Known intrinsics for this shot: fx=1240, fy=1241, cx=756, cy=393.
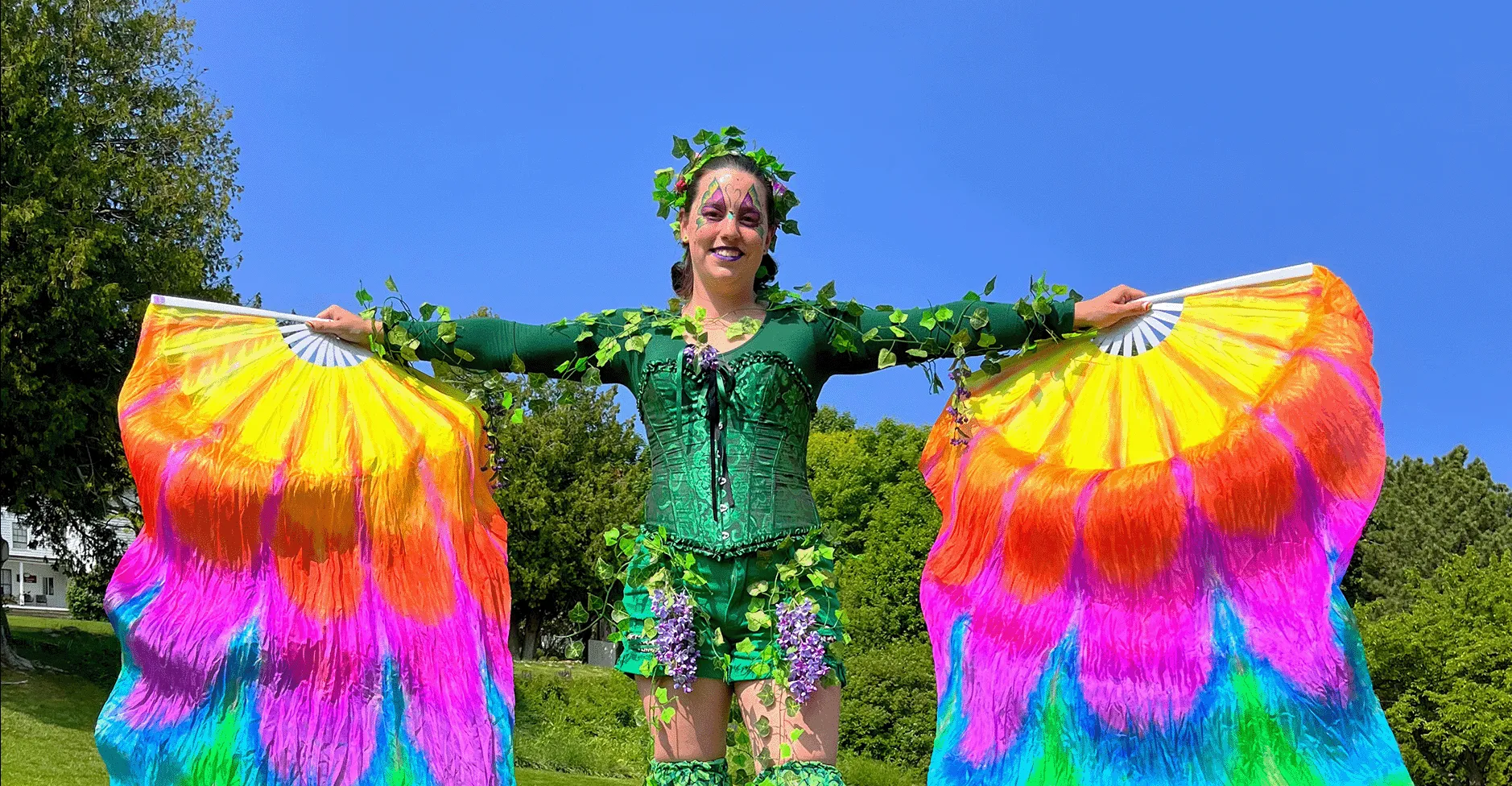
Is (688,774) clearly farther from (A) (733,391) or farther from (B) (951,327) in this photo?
(B) (951,327)

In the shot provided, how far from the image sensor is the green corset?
3.36 m

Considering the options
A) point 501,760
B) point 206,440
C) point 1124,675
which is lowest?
point 501,760

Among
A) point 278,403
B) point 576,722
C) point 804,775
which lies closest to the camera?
point 804,775

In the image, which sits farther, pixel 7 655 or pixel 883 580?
pixel 7 655

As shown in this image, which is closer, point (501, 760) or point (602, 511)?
point (501, 760)

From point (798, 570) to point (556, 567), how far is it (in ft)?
75.3

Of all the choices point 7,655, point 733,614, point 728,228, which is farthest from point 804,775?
Answer: point 7,655

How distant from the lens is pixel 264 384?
3.91 metres

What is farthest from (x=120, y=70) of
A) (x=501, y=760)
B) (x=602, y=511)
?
(x=501, y=760)

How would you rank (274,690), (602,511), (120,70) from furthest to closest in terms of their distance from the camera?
(602,511), (120,70), (274,690)

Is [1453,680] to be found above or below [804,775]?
above

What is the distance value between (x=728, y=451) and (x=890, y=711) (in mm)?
11234

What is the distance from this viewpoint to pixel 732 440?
345 cm

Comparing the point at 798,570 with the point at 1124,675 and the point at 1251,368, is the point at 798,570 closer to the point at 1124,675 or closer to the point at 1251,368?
the point at 1124,675
